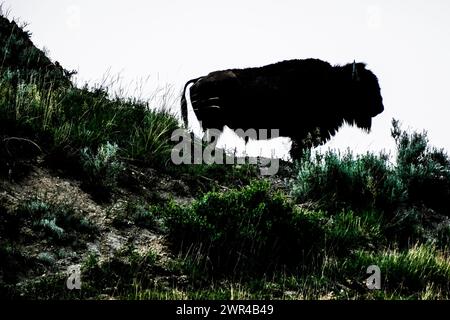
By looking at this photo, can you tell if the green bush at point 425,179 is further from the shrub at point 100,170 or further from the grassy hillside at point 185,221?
the shrub at point 100,170

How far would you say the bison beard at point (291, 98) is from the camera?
9.02m

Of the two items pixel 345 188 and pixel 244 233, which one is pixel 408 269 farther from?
pixel 345 188

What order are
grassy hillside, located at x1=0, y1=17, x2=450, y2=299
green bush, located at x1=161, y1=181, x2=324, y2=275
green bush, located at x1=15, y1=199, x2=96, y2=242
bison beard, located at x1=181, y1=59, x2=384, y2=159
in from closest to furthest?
1. grassy hillside, located at x1=0, y1=17, x2=450, y2=299
2. green bush, located at x1=15, y1=199, x2=96, y2=242
3. green bush, located at x1=161, y1=181, x2=324, y2=275
4. bison beard, located at x1=181, y1=59, x2=384, y2=159

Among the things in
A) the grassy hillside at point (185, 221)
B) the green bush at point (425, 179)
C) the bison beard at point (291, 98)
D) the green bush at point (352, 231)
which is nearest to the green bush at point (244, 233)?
the grassy hillside at point (185, 221)

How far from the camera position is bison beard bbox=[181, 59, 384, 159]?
9.02 metres

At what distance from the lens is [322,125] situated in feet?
31.4

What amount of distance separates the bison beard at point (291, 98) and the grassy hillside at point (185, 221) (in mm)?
2314

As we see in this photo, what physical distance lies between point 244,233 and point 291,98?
5.60 meters

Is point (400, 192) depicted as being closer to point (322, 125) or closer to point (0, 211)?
point (322, 125)

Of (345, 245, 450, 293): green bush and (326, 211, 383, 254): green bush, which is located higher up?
(326, 211, 383, 254): green bush

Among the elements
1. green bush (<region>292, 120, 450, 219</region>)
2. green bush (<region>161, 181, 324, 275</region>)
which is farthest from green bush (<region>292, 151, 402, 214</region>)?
green bush (<region>161, 181, 324, 275</region>)

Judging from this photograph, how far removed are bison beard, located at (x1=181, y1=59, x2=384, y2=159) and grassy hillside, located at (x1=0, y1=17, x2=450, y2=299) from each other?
2.31 meters

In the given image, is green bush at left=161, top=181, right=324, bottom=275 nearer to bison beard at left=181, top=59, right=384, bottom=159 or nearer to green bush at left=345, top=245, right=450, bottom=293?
A: green bush at left=345, top=245, right=450, bottom=293
